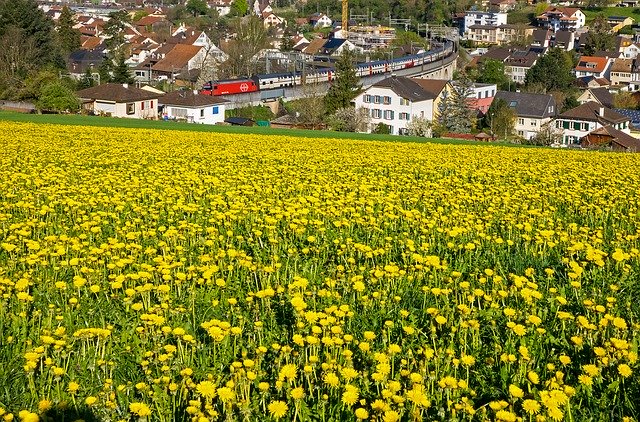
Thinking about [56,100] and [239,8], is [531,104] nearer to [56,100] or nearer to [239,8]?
[56,100]

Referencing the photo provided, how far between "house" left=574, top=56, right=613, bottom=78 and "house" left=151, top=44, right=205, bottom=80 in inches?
2447

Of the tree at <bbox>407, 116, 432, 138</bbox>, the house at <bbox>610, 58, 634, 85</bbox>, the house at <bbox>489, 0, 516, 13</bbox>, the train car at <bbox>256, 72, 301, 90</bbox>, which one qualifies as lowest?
the tree at <bbox>407, 116, 432, 138</bbox>

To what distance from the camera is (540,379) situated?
550 centimetres

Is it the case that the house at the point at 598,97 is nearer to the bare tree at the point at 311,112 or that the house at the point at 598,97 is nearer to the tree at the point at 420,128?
the tree at the point at 420,128

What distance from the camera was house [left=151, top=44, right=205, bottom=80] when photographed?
96.6 metres

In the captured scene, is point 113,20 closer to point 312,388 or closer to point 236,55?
point 236,55

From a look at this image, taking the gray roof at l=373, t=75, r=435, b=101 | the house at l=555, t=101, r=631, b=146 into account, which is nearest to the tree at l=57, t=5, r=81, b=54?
the gray roof at l=373, t=75, r=435, b=101

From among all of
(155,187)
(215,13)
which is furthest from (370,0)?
(155,187)

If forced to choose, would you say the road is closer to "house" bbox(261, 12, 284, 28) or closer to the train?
the train

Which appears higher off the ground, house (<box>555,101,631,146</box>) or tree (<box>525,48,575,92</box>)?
tree (<box>525,48,575,92</box>)

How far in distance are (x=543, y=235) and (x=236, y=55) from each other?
87557 millimetres

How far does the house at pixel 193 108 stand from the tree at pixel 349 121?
8.66 meters

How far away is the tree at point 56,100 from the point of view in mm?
47625

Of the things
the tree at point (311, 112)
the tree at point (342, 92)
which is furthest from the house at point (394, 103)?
the tree at point (311, 112)
